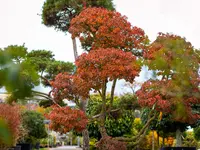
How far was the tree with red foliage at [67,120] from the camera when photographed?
27.6ft

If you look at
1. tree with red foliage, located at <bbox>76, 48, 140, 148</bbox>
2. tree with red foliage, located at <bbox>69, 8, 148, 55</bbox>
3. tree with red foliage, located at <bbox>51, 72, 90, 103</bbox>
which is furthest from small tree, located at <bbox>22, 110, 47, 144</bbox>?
tree with red foliage, located at <bbox>76, 48, 140, 148</bbox>

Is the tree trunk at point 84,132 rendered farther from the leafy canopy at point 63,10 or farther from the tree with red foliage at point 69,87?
the tree with red foliage at point 69,87

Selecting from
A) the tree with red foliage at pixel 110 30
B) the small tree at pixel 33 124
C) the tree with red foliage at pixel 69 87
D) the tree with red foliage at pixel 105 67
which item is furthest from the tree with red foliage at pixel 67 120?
the small tree at pixel 33 124

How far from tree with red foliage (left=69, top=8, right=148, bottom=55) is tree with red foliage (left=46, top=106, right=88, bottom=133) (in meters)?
2.11

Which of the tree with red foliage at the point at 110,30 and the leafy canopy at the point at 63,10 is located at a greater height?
the leafy canopy at the point at 63,10

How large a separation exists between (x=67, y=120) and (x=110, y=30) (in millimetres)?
2723

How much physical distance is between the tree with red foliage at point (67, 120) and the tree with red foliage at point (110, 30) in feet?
6.93

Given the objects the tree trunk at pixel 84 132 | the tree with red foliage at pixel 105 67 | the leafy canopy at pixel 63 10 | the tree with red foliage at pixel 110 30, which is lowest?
the tree trunk at pixel 84 132

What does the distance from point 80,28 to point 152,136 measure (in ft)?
23.2

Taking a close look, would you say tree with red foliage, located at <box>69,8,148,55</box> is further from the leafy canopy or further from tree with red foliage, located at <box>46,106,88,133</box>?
the leafy canopy

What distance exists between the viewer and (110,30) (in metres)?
9.63

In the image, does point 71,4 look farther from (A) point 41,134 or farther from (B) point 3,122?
(B) point 3,122

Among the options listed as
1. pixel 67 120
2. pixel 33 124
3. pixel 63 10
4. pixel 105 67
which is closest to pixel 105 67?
pixel 105 67

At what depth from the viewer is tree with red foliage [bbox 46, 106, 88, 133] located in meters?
8.42
